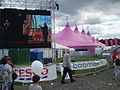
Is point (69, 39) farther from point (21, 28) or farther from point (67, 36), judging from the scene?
point (21, 28)

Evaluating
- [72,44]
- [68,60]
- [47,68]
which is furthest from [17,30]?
[72,44]

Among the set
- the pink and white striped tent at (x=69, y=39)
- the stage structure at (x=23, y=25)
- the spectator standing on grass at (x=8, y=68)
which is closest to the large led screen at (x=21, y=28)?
the stage structure at (x=23, y=25)

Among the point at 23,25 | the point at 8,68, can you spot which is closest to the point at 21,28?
the point at 23,25

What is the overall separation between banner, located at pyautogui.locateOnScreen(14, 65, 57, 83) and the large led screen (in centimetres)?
410

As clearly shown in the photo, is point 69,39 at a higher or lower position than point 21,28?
lower

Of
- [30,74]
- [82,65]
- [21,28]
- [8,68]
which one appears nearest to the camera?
[8,68]

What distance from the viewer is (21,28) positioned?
73.0 ft

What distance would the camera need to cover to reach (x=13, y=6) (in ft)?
73.6

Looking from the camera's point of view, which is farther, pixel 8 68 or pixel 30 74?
pixel 30 74

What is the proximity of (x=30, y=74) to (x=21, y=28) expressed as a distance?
5.22 meters

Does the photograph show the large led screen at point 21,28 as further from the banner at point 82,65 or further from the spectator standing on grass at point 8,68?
the spectator standing on grass at point 8,68

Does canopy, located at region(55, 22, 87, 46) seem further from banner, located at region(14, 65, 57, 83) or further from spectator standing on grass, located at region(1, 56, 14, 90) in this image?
spectator standing on grass, located at region(1, 56, 14, 90)

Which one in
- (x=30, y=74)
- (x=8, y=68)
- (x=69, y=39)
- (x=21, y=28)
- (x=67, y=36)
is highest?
(x=21, y=28)

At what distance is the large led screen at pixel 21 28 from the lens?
22094 millimetres
